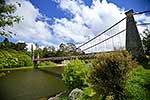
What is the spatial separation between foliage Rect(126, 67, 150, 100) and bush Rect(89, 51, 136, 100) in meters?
0.16

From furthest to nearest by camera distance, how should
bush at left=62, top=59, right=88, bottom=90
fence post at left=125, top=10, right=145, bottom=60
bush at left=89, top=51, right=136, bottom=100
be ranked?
1. bush at left=62, top=59, right=88, bottom=90
2. fence post at left=125, top=10, right=145, bottom=60
3. bush at left=89, top=51, right=136, bottom=100

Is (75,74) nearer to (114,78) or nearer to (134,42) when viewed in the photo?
(134,42)

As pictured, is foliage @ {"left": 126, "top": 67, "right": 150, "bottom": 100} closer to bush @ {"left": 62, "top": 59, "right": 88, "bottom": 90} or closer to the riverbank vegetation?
the riverbank vegetation

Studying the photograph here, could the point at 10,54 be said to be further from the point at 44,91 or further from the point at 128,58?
the point at 44,91

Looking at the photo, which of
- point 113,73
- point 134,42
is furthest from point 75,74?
point 113,73

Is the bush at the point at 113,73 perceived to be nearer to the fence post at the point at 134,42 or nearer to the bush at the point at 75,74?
the fence post at the point at 134,42

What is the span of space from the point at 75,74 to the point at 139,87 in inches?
157

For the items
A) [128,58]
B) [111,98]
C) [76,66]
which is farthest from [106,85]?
[76,66]

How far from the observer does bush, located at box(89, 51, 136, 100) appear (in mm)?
4398

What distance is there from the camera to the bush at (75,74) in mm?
8328

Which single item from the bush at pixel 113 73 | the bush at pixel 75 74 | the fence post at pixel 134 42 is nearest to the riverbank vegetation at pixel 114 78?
the bush at pixel 113 73

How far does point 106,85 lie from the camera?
4.45 metres

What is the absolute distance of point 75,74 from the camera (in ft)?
27.8

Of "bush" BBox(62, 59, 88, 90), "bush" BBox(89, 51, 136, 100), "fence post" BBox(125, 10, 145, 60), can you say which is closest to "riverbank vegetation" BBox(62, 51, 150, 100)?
"bush" BBox(89, 51, 136, 100)
